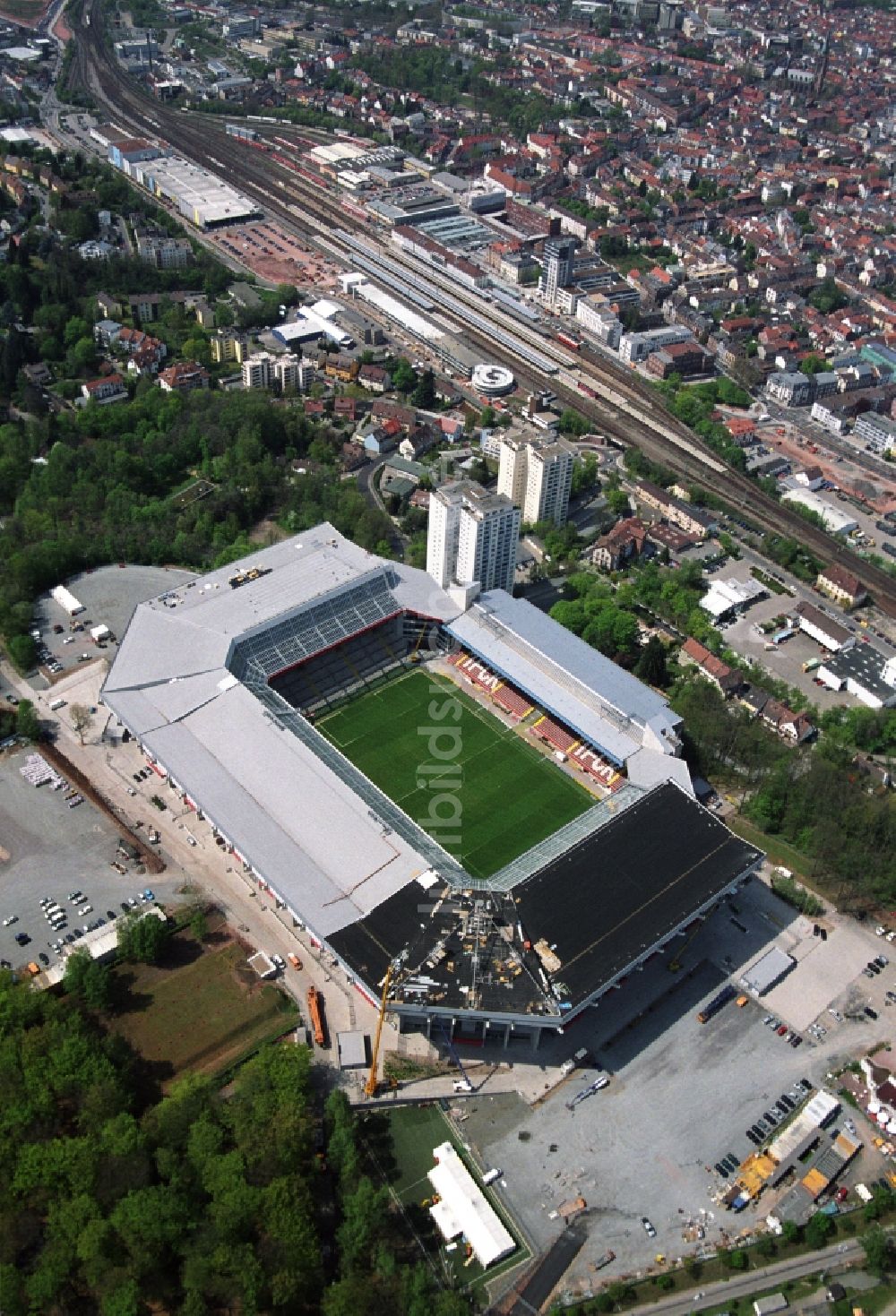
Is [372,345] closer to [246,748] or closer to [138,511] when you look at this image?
[138,511]

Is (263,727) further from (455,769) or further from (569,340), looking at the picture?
(569,340)

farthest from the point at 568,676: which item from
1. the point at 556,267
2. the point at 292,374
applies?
the point at 556,267

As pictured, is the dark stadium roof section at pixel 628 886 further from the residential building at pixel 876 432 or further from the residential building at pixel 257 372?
the residential building at pixel 257 372

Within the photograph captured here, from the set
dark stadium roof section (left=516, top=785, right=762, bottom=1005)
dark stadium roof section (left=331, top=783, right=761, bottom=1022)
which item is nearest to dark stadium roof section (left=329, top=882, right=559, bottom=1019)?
dark stadium roof section (left=331, top=783, right=761, bottom=1022)

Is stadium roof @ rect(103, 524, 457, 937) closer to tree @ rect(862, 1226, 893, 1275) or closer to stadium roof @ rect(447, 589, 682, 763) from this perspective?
stadium roof @ rect(447, 589, 682, 763)

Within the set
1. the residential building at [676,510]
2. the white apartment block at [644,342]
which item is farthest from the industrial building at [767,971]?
the white apartment block at [644,342]
